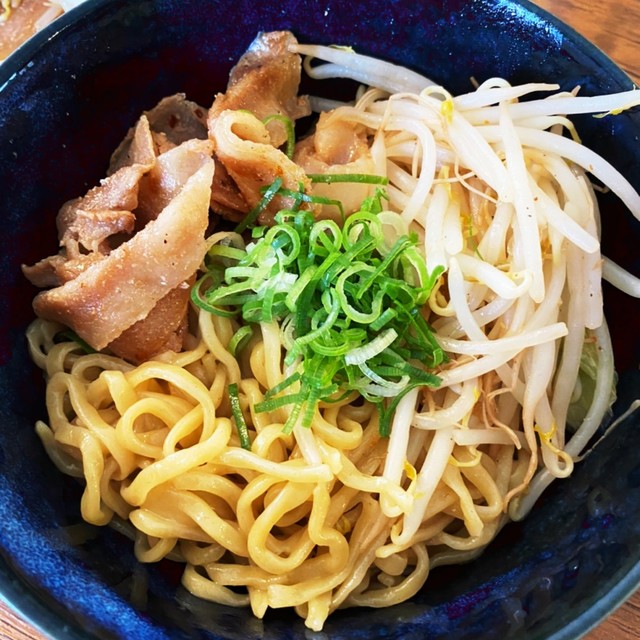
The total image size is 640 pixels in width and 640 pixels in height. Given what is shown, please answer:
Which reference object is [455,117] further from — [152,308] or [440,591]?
[440,591]

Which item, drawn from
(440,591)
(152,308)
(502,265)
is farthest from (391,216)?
(440,591)

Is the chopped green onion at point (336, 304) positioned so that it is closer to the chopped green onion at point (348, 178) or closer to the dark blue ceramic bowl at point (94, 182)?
the chopped green onion at point (348, 178)

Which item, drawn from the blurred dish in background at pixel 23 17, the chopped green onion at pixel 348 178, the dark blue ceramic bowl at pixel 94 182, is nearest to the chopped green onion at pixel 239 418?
the dark blue ceramic bowl at pixel 94 182

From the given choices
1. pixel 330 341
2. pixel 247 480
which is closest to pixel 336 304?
pixel 330 341

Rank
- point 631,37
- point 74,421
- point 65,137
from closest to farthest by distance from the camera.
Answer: point 74,421 → point 65,137 → point 631,37

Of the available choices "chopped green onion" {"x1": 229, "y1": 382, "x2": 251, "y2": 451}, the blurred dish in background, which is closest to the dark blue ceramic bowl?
"chopped green onion" {"x1": 229, "y1": 382, "x2": 251, "y2": 451}

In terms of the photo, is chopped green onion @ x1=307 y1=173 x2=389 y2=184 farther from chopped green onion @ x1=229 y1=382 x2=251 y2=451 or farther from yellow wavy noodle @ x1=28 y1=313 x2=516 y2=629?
chopped green onion @ x1=229 y1=382 x2=251 y2=451
